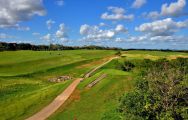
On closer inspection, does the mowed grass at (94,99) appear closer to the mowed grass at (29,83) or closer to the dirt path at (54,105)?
the dirt path at (54,105)

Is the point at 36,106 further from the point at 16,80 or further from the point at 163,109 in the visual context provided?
the point at 16,80

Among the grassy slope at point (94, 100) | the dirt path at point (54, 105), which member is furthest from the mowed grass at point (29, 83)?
the grassy slope at point (94, 100)

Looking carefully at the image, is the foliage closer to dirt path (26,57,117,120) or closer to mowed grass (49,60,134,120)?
mowed grass (49,60,134,120)

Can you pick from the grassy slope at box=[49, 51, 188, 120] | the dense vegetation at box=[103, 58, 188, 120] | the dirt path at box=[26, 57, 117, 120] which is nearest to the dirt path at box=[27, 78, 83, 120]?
the dirt path at box=[26, 57, 117, 120]

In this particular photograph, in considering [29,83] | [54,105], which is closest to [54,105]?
[54,105]

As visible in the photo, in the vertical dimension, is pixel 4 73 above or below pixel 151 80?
below

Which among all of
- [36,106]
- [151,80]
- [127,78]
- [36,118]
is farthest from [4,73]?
[151,80]
